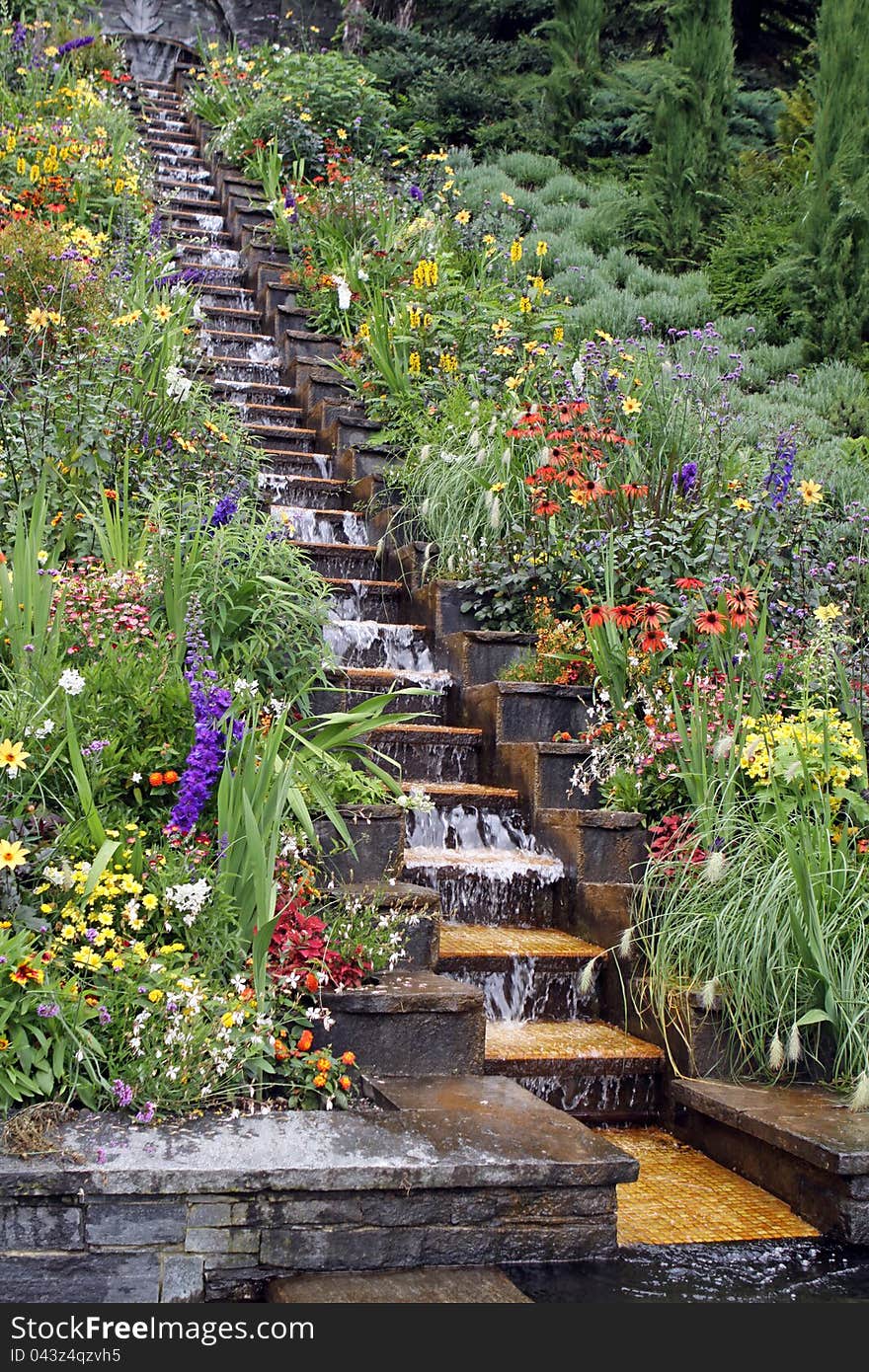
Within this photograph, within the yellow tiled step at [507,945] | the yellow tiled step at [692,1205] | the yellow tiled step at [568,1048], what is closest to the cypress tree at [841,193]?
the yellow tiled step at [507,945]

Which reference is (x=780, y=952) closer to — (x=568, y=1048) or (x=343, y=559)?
(x=568, y=1048)

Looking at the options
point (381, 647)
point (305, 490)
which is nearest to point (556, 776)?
point (381, 647)

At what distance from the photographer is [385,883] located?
3852 mm

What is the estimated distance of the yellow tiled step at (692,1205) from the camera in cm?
312

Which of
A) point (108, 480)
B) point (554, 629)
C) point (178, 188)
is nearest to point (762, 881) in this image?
point (554, 629)

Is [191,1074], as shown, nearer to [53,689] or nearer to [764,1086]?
[53,689]

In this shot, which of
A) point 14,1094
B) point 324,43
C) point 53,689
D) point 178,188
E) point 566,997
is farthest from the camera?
point 324,43

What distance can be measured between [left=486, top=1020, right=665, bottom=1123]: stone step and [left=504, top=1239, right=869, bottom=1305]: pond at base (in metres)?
0.83

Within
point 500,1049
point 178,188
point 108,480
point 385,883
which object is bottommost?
point 500,1049

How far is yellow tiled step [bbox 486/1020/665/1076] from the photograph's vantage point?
3799mm

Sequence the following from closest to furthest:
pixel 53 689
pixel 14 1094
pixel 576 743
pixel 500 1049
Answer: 1. pixel 14 1094
2. pixel 53 689
3. pixel 500 1049
4. pixel 576 743

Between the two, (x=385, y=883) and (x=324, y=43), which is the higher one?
(x=324, y=43)

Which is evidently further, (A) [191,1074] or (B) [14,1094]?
(A) [191,1074]

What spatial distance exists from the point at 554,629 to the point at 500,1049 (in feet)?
7.66
